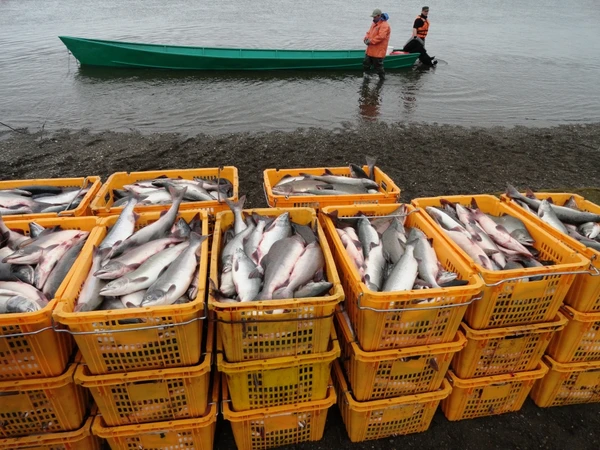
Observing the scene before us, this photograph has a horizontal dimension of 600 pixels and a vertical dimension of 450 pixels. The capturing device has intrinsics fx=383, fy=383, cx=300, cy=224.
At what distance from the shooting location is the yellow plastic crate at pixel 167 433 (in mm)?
2758

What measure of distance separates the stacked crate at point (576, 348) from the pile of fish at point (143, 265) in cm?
302

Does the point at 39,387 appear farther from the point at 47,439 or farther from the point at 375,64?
the point at 375,64

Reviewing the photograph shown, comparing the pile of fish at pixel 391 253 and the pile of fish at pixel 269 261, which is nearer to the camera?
the pile of fish at pixel 269 261

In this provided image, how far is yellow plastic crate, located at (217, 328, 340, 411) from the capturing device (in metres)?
2.65

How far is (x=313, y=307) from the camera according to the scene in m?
2.50

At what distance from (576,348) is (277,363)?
2598 millimetres

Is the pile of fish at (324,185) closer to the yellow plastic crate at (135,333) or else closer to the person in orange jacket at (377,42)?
the yellow plastic crate at (135,333)

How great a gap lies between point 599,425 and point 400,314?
8.03 feet

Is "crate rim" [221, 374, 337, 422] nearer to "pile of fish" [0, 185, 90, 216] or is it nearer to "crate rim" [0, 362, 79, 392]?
"crate rim" [0, 362, 79, 392]

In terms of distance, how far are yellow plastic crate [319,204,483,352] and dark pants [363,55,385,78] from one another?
584 inches

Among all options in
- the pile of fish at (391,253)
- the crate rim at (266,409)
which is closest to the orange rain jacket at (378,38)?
the pile of fish at (391,253)

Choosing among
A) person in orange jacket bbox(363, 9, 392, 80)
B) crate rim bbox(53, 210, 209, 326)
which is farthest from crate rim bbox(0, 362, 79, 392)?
person in orange jacket bbox(363, 9, 392, 80)

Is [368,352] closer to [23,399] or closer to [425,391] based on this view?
[425,391]

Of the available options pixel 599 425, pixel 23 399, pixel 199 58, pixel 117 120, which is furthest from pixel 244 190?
pixel 199 58
